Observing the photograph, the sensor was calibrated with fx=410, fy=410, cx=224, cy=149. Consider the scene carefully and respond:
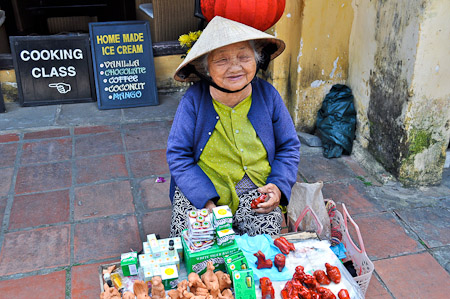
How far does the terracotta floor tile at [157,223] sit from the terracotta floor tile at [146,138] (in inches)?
43.8

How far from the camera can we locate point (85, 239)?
Result: 280 centimetres

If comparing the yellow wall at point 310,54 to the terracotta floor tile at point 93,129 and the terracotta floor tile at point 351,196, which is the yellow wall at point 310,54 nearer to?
the terracotta floor tile at point 351,196

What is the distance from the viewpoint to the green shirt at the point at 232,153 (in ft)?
7.47

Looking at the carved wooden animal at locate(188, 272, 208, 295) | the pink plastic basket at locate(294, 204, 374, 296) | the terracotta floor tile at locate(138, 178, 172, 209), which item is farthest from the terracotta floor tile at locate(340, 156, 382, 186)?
the carved wooden animal at locate(188, 272, 208, 295)

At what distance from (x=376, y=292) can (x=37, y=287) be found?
78.0 inches

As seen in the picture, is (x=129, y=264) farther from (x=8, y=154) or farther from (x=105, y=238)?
(x=8, y=154)

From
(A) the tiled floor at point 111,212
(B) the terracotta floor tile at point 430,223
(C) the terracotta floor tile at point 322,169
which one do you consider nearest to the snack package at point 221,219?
(A) the tiled floor at point 111,212

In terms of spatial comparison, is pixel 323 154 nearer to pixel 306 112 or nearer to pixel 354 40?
pixel 306 112

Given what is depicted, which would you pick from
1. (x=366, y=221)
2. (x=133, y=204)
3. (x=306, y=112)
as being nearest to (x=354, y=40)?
(x=306, y=112)

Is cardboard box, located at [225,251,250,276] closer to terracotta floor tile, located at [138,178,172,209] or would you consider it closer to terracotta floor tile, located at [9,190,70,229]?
terracotta floor tile, located at [138,178,172,209]

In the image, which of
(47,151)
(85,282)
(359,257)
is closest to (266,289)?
(359,257)

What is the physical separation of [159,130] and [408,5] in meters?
2.65

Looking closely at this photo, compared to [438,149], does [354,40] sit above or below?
above

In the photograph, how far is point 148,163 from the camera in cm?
379
